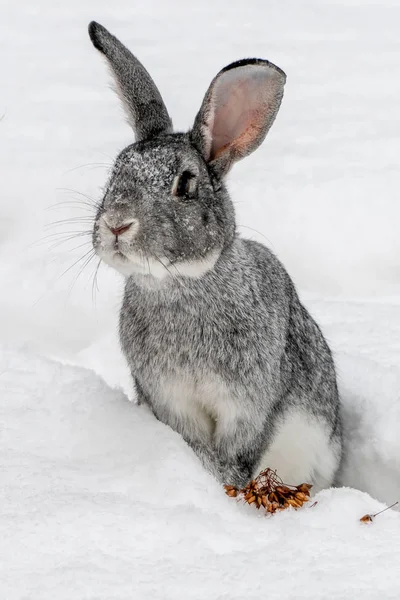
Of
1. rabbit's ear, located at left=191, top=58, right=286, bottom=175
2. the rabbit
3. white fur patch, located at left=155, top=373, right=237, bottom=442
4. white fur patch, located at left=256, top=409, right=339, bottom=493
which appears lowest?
white fur patch, located at left=256, top=409, right=339, bottom=493

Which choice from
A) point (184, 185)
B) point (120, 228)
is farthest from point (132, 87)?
point (120, 228)

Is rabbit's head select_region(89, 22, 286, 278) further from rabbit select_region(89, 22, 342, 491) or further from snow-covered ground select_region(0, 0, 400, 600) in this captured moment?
snow-covered ground select_region(0, 0, 400, 600)

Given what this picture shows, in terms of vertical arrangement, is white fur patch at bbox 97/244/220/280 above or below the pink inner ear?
below

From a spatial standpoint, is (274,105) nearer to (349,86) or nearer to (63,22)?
(349,86)

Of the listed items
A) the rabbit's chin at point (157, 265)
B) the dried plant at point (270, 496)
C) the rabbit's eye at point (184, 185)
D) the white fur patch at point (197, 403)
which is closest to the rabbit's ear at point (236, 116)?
the rabbit's eye at point (184, 185)

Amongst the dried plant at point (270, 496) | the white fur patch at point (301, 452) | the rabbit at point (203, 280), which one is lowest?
the white fur patch at point (301, 452)

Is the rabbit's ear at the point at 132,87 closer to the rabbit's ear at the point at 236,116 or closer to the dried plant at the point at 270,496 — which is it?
the rabbit's ear at the point at 236,116

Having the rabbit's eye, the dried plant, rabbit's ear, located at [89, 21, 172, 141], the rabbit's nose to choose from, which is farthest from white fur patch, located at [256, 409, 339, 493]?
rabbit's ear, located at [89, 21, 172, 141]
